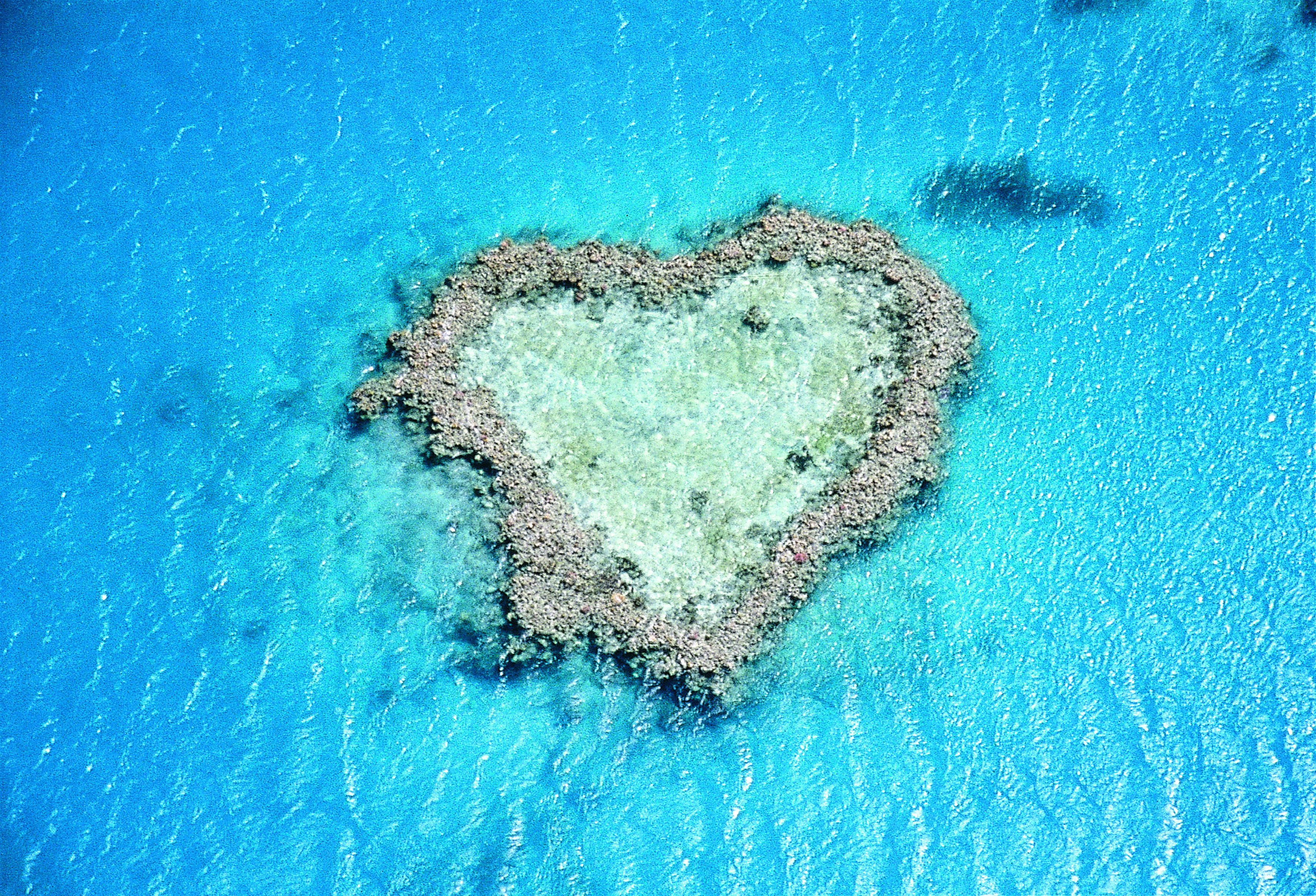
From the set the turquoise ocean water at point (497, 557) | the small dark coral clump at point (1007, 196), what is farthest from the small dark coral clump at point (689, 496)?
the small dark coral clump at point (1007, 196)

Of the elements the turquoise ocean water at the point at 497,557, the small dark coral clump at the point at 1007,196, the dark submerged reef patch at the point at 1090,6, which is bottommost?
the turquoise ocean water at the point at 497,557

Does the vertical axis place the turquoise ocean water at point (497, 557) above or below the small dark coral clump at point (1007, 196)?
below

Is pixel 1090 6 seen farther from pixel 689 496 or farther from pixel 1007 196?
pixel 689 496

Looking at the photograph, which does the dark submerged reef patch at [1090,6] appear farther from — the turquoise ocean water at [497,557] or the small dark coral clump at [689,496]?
the small dark coral clump at [689,496]

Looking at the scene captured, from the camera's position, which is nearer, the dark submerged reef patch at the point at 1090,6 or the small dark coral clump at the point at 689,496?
the small dark coral clump at the point at 689,496

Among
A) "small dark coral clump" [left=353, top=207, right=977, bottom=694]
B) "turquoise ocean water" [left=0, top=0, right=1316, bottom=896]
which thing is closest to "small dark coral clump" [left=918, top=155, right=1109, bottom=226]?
"turquoise ocean water" [left=0, top=0, right=1316, bottom=896]

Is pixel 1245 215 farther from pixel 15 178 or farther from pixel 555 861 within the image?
pixel 15 178

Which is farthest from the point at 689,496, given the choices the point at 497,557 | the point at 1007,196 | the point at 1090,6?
the point at 1090,6
